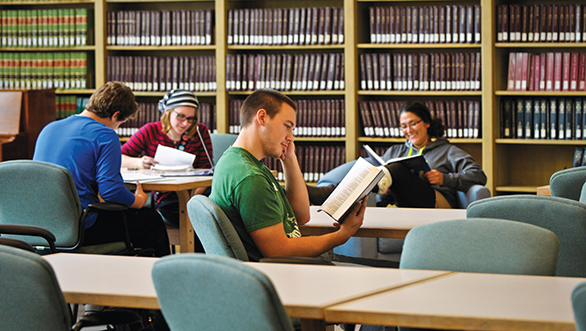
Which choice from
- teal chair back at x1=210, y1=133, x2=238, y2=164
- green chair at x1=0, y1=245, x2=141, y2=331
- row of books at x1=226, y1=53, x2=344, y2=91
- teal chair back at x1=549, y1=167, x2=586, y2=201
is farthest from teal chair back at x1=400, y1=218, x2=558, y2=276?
row of books at x1=226, y1=53, x2=344, y2=91

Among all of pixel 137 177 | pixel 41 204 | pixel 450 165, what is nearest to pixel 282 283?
pixel 41 204

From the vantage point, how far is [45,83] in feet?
19.3

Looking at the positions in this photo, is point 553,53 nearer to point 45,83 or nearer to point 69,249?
point 69,249

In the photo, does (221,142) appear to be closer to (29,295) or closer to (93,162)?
(93,162)

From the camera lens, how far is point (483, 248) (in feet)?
6.21

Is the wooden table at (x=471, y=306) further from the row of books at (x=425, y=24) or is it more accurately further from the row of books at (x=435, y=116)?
the row of books at (x=425, y=24)

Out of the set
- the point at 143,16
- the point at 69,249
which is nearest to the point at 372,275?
the point at 69,249

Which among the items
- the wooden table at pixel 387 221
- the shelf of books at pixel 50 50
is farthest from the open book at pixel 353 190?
the shelf of books at pixel 50 50

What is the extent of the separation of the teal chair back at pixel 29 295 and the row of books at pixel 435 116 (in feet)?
13.5

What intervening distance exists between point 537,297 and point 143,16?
15.8ft

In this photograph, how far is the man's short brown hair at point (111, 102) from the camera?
11.4 ft

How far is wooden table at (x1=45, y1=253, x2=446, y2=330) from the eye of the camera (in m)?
1.52

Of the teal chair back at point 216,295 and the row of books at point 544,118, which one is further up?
the row of books at point 544,118

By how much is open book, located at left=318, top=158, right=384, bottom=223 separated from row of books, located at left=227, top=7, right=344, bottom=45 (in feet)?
9.98
